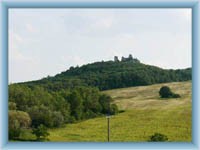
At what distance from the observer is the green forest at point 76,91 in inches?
131

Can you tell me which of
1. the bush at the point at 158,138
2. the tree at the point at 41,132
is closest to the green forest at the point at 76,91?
the tree at the point at 41,132

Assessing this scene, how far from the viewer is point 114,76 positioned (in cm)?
347

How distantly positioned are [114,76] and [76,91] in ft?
1.03

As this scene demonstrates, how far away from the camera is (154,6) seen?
2.92m

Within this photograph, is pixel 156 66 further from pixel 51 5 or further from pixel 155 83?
pixel 51 5

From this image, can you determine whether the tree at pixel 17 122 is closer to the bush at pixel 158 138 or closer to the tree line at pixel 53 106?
the tree line at pixel 53 106

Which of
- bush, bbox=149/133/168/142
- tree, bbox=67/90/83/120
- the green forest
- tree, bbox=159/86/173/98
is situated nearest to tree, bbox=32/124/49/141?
the green forest

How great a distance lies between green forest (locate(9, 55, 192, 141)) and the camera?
3.33 metres

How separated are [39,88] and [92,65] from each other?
1.43 feet

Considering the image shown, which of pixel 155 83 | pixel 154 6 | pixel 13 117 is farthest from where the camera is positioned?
pixel 155 83

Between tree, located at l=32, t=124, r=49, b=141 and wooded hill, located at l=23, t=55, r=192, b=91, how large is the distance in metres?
0.31

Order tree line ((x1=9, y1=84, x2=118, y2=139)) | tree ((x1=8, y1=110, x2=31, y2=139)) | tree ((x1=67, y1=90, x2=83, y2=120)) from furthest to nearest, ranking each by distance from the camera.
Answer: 1. tree ((x1=67, y1=90, x2=83, y2=120))
2. tree line ((x1=9, y1=84, x2=118, y2=139))
3. tree ((x1=8, y1=110, x2=31, y2=139))

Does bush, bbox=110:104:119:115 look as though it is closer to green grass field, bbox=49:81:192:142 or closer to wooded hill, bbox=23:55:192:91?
green grass field, bbox=49:81:192:142
